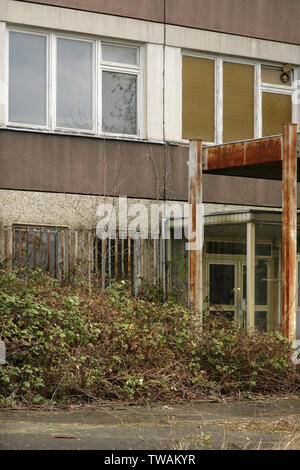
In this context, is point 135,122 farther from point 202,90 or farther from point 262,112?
point 262,112

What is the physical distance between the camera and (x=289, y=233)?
1266 cm

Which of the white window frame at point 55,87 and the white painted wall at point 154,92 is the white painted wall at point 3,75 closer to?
the white window frame at point 55,87

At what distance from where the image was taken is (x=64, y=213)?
16.2 m

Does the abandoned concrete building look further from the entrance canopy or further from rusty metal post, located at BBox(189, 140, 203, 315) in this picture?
rusty metal post, located at BBox(189, 140, 203, 315)

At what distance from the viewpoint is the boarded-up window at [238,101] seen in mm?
18172

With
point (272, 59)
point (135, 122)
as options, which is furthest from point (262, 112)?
point (135, 122)

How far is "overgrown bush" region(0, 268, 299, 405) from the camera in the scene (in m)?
10.7

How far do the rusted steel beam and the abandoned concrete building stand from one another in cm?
38

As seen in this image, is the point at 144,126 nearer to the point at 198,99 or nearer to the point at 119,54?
the point at 198,99

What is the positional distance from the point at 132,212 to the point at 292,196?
476cm

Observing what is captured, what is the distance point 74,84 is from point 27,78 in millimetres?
942

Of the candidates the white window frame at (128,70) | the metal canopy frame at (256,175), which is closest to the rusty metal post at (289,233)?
the metal canopy frame at (256,175)

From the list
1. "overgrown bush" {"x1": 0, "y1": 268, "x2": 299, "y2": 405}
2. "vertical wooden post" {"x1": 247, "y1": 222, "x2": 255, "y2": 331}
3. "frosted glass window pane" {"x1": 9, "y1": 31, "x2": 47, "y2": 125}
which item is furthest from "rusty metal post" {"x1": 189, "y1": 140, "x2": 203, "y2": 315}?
"frosted glass window pane" {"x1": 9, "y1": 31, "x2": 47, "y2": 125}

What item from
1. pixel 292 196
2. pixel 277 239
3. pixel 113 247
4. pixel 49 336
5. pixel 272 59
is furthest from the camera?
pixel 272 59
